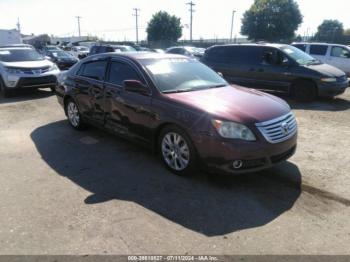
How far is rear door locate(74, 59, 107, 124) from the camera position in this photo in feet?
19.4

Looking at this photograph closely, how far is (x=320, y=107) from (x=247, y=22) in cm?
4431

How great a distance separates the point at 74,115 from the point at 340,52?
42.0 feet

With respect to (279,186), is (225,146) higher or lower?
higher

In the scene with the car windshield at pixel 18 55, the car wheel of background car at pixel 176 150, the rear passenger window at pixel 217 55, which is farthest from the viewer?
the rear passenger window at pixel 217 55

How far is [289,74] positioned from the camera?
32.7 feet

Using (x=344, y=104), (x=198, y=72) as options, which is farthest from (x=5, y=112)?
(x=344, y=104)

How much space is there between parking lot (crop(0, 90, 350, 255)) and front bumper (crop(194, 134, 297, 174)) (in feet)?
1.07

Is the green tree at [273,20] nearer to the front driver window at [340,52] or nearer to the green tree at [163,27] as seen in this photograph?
the green tree at [163,27]

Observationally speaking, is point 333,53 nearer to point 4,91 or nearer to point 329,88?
point 329,88

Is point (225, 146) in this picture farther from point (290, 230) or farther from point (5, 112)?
point (5, 112)

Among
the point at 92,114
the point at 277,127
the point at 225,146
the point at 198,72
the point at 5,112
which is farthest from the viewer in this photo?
the point at 5,112

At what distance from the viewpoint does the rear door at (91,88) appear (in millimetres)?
5899

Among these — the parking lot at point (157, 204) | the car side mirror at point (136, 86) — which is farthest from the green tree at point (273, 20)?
the car side mirror at point (136, 86)

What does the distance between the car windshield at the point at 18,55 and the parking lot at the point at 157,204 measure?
6.50 metres
